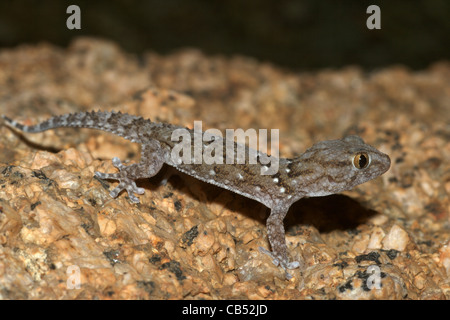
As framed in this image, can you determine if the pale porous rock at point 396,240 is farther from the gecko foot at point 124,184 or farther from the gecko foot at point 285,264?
the gecko foot at point 124,184

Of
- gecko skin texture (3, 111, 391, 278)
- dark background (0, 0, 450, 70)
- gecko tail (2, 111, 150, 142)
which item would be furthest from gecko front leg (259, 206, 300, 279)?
dark background (0, 0, 450, 70)

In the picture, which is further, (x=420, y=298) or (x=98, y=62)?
(x=98, y=62)

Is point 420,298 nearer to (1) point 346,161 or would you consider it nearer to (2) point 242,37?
(1) point 346,161

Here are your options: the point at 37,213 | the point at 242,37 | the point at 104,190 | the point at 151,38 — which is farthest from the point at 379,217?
the point at 151,38

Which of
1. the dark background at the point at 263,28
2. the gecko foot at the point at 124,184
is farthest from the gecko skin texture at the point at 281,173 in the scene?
the dark background at the point at 263,28

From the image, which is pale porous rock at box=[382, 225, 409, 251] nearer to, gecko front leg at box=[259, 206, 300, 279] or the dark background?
gecko front leg at box=[259, 206, 300, 279]

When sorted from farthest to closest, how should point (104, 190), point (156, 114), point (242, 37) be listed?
point (242, 37)
point (156, 114)
point (104, 190)
